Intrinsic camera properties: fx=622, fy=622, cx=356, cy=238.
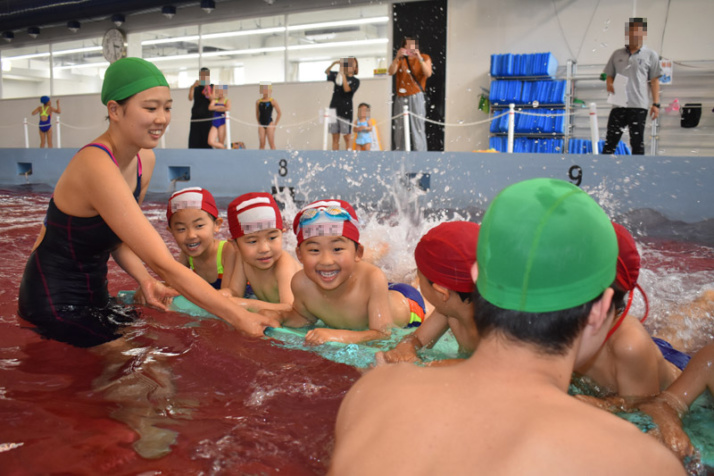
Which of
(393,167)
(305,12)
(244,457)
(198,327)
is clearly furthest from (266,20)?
(244,457)

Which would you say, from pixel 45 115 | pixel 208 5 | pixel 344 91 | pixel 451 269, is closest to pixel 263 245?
pixel 451 269

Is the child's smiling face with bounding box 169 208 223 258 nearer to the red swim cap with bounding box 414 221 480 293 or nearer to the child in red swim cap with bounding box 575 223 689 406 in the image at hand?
the red swim cap with bounding box 414 221 480 293

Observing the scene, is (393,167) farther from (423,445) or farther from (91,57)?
(91,57)

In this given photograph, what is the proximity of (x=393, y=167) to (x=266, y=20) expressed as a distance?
867 centimetres

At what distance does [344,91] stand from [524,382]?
10818 mm

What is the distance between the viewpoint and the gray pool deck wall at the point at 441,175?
270 inches

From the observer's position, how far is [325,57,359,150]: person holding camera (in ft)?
37.0

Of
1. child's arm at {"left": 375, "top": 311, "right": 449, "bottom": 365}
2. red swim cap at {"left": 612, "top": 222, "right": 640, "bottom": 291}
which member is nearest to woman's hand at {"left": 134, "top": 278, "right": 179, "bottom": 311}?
child's arm at {"left": 375, "top": 311, "right": 449, "bottom": 365}

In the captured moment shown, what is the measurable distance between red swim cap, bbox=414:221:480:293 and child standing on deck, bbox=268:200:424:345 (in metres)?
0.77

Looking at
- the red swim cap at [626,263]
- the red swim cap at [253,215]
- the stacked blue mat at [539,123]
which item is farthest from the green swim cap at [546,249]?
the stacked blue mat at [539,123]

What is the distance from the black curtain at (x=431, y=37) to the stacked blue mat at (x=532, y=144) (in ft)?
5.95

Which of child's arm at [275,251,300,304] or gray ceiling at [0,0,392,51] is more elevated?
gray ceiling at [0,0,392,51]

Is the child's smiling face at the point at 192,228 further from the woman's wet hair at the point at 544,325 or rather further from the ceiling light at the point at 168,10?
the ceiling light at the point at 168,10

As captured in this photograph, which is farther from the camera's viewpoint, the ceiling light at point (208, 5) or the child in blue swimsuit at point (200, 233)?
the ceiling light at point (208, 5)
